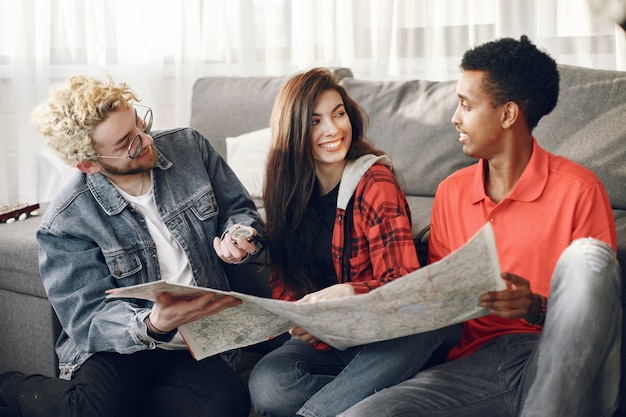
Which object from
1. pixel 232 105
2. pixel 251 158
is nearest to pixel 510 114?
pixel 251 158

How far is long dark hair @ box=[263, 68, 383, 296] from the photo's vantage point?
170 centimetres

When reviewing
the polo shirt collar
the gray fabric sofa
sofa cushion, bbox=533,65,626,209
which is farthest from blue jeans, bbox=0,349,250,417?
sofa cushion, bbox=533,65,626,209

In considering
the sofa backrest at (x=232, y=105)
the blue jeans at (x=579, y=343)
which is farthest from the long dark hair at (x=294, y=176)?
the sofa backrest at (x=232, y=105)

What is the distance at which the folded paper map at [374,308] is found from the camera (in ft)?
3.84

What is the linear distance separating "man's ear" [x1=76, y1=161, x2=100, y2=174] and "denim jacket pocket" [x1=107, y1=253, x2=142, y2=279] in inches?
7.7

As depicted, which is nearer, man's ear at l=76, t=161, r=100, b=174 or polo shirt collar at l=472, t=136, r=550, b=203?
polo shirt collar at l=472, t=136, r=550, b=203

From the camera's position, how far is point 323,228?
5.74 ft

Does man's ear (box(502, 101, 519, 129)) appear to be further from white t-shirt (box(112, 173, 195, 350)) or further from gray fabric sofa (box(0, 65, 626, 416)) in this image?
white t-shirt (box(112, 173, 195, 350))

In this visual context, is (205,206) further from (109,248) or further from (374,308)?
(374,308)

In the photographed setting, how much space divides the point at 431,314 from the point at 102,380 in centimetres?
76

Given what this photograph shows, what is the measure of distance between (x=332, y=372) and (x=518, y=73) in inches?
28.4

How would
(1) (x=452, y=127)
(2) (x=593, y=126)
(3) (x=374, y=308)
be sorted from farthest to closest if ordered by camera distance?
(1) (x=452, y=127) < (2) (x=593, y=126) < (3) (x=374, y=308)

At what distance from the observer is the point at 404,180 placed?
2395 millimetres

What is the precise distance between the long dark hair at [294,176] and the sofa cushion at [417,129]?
61 cm
